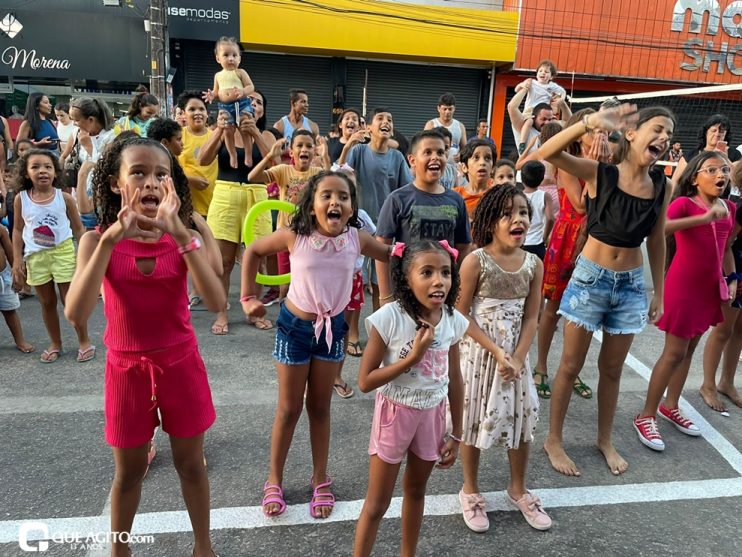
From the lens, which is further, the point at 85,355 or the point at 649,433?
the point at 85,355

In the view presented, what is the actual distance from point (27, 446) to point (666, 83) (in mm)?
19473

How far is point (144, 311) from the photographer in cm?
208

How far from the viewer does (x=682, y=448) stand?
351cm

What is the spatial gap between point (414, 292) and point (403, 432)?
1.92 ft

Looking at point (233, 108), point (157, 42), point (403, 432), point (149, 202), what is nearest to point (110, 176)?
point (149, 202)

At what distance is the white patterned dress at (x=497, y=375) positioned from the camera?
270cm

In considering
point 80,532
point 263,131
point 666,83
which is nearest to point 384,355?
point 80,532

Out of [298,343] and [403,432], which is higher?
[298,343]

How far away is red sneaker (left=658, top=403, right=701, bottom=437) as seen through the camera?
3639 millimetres

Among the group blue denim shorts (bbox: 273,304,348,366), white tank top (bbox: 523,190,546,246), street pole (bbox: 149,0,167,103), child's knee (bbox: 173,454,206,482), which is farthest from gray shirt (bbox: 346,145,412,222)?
street pole (bbox: 149,0,167,103)

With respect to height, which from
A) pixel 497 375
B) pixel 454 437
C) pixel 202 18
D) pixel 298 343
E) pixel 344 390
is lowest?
pixel 344 390

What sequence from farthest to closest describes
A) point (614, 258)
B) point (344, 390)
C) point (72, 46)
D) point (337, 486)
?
point (72, 46), point (344, 390), point (614, 258), point (337, 486)

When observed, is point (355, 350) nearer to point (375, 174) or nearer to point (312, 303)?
point (375, 174)

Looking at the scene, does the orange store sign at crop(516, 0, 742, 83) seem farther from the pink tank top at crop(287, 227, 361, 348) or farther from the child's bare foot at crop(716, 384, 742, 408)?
the pink tank top at crop(287, 227, 361, 348)
